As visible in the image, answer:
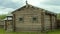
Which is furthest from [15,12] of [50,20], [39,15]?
[50,20]

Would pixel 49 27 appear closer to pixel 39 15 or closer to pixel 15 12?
pixel 39 15

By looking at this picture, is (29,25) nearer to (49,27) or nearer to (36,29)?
(36,29)

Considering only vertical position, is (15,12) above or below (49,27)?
above

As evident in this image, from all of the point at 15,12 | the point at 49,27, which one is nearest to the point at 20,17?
the point at 15,12

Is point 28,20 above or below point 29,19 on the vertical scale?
below

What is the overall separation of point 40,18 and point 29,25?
2.31 meters

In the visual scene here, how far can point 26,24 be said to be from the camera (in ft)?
137

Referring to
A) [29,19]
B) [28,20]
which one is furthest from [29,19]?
[28,20]

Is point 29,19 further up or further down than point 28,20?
further up

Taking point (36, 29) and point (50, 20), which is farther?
point (50, 20)

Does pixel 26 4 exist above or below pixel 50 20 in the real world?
above

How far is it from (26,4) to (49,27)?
6.79m

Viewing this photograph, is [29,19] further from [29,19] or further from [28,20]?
[28,20]

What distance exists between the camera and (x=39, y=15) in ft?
135
